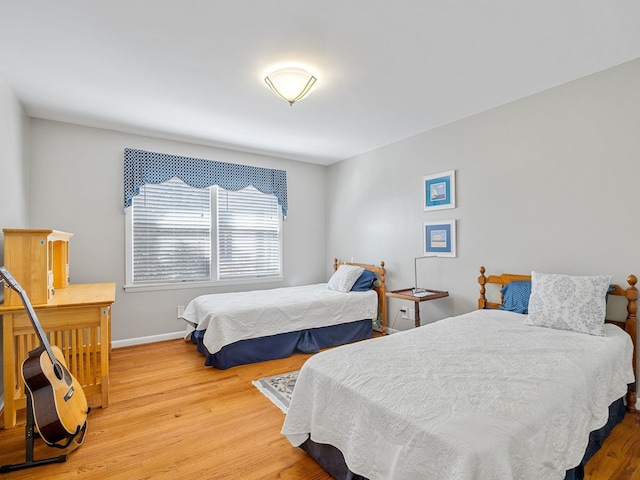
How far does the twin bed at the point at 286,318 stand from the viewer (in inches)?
130

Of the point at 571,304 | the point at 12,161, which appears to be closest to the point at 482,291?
the point at 571,304

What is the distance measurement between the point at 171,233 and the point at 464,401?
3744mm

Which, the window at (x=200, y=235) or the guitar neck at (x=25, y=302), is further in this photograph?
the window at (x=200, y=235)

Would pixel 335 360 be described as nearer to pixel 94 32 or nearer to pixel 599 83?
pixel 94 32

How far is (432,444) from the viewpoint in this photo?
1222 millimetres

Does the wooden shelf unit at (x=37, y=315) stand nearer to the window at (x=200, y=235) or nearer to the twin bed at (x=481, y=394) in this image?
the window at (x=200, y=235)

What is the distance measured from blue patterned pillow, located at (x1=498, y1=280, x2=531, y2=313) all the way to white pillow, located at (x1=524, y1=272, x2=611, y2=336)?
26cm

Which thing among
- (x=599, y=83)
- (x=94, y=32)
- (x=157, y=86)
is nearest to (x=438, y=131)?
(x=599, y=83)

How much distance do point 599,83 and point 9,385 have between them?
15.5 feet

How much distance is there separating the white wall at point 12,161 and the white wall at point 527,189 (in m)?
3.74

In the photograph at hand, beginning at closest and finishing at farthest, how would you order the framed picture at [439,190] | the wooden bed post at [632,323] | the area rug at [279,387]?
the wooden bed post at [632,323] < the area rug at [279,387] < the framed picture at [439,190]

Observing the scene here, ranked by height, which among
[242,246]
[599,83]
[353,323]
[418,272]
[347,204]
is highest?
[599,83]

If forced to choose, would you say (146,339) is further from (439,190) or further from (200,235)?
(439,190)

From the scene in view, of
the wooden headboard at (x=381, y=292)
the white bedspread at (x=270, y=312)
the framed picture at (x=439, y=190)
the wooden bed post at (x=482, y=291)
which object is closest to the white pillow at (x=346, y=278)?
the white bedspread at (x=270, y=312)
